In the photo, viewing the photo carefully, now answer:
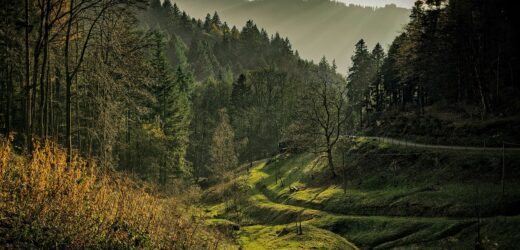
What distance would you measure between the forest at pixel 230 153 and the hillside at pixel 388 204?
0.67 feet

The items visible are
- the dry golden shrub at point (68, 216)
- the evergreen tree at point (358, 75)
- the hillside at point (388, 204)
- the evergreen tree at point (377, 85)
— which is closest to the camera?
the dry golden shrub at point (68, 216)

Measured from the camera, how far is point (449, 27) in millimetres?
57062

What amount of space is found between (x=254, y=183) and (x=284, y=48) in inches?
4916

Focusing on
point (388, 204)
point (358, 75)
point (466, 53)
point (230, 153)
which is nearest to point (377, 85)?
point (358, 75)

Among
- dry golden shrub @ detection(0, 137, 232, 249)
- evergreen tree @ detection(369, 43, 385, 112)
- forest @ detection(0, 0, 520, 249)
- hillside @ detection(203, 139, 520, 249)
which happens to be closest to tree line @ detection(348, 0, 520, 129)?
forest @ detection(0, 0, 520, 249)

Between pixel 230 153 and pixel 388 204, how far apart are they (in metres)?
25.4

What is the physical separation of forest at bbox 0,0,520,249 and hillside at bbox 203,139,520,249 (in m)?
0.20

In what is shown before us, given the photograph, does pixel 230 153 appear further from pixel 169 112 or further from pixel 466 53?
pixel 466 53

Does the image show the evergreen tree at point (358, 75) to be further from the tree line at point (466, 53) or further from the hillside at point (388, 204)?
the hillside at point (388, 204)

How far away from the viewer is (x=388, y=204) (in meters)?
41.1

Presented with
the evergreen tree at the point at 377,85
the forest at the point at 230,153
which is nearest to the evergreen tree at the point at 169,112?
the forest at the point at 230,153

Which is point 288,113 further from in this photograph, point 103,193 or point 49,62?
point 103,193

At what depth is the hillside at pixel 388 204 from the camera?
29.7 m

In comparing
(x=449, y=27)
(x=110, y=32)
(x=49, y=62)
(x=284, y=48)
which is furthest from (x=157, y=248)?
(x=284, y=48)
